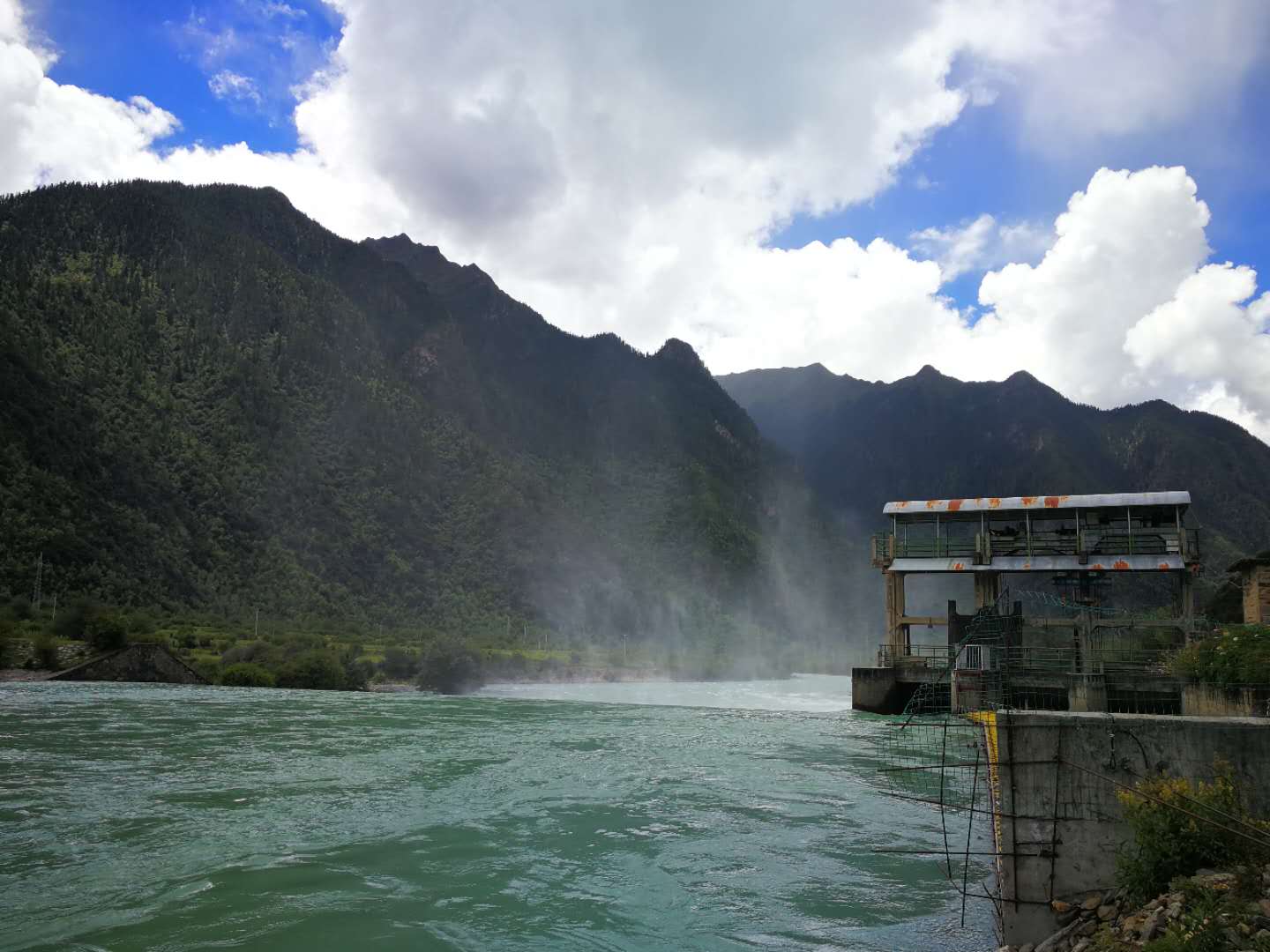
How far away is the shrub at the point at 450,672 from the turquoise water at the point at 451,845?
123 feet

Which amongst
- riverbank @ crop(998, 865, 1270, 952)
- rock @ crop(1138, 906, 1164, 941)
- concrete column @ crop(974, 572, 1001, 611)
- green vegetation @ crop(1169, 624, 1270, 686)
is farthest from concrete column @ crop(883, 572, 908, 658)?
rock @ crop(1138, 906, 1164, 941)

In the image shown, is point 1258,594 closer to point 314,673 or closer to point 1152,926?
point 1152,926

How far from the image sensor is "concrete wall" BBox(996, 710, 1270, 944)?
348 inches

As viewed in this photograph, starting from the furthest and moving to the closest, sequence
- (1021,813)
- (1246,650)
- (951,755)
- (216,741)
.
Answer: (216,741), (951,755), (1246,650), (1021,813)

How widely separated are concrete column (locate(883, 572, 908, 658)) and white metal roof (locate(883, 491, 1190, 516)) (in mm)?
2881

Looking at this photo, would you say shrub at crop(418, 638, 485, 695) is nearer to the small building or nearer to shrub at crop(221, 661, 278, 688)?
shrub at crop(221, 661, 278, 688)

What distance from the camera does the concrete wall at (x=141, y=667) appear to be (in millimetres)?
50250

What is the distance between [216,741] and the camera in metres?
25.2

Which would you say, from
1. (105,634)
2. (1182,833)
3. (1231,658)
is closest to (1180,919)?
(1182,833)

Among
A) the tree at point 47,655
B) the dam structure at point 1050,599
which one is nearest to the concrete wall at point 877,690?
the dam structure at point 1050,599

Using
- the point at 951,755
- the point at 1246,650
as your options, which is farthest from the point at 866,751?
the point at 1246,650

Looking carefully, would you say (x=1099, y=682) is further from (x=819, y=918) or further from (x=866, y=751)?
(x=819, y=918)

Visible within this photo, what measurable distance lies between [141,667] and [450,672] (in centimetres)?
2117

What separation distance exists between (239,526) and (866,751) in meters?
102
